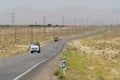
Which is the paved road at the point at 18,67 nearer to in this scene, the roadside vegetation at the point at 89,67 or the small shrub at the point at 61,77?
the small shrub at the point at 61,77

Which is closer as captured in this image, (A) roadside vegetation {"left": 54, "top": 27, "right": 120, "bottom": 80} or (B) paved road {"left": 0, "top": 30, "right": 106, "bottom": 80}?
(B) paved road {"left": 0, "top": 30, "right": 106, "bottom": 80}

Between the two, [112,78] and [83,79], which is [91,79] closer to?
[83,79]

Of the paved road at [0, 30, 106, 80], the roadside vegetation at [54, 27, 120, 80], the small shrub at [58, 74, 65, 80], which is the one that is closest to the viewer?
the small shrub at [58, 74, 65, 80]

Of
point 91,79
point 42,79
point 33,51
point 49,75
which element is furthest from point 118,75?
point 33,51

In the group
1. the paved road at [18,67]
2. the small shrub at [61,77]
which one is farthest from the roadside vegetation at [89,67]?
the paved road at [18,67]

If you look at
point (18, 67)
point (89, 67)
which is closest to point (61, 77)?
point (18, 67)

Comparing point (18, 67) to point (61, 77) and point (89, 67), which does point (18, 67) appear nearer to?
point (89, 67)

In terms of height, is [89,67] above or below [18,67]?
below

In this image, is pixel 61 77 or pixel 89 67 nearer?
pixel 61 77

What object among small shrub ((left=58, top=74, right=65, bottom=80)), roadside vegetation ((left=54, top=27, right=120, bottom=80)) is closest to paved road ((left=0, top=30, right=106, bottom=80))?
small shrub ((left=58, top=74, right=65, bottom=80))

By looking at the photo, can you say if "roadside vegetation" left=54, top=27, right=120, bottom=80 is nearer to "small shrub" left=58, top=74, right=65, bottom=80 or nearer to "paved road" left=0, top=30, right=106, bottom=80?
"small shrub" left=58, top=74, right=65, bottom=80

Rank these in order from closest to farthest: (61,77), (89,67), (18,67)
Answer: (61,77), (18,67), (89,67)

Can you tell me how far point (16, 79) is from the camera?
65.5ft

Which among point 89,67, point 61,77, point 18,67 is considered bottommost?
point 89,67
